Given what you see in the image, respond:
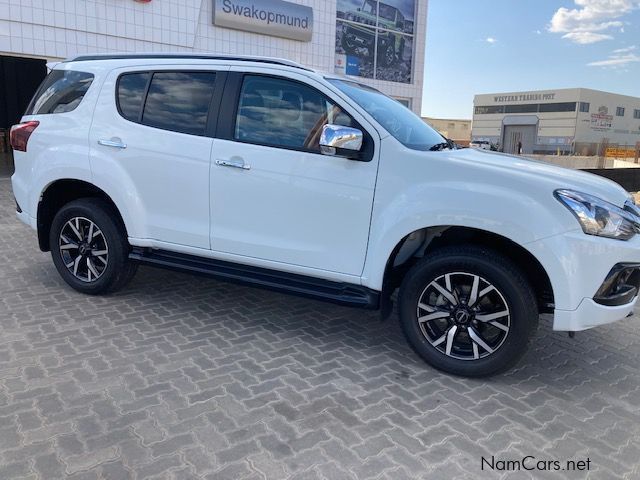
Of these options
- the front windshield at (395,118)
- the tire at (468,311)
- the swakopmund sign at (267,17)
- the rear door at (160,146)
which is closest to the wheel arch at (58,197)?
the rear door at (160,146)

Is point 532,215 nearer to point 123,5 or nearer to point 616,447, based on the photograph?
point 616,447

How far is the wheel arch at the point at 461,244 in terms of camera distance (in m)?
3.33

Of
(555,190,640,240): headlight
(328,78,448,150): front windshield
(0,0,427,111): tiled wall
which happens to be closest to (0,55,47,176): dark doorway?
(0,0,427,111): tiled wall

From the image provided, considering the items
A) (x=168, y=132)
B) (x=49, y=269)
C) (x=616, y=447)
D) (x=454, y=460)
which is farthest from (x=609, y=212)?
(x=49, y=269)

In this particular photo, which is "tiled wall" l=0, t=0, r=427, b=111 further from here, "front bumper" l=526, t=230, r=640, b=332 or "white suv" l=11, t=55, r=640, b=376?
"front bumper" l=526, t=230, r=640, b=332

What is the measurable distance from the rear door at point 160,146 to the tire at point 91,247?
0.26 metres

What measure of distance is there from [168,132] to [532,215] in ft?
9.16

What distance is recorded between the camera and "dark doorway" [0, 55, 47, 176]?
21766 mm

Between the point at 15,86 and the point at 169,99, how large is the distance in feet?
73.4

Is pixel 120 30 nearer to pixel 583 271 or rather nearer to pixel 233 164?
pixel 233 164

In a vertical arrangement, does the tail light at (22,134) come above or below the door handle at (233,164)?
above

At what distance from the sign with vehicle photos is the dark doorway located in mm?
12613

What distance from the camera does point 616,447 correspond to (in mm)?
2744

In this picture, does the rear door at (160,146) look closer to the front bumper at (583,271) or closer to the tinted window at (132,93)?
the tinted window at (132,93)
